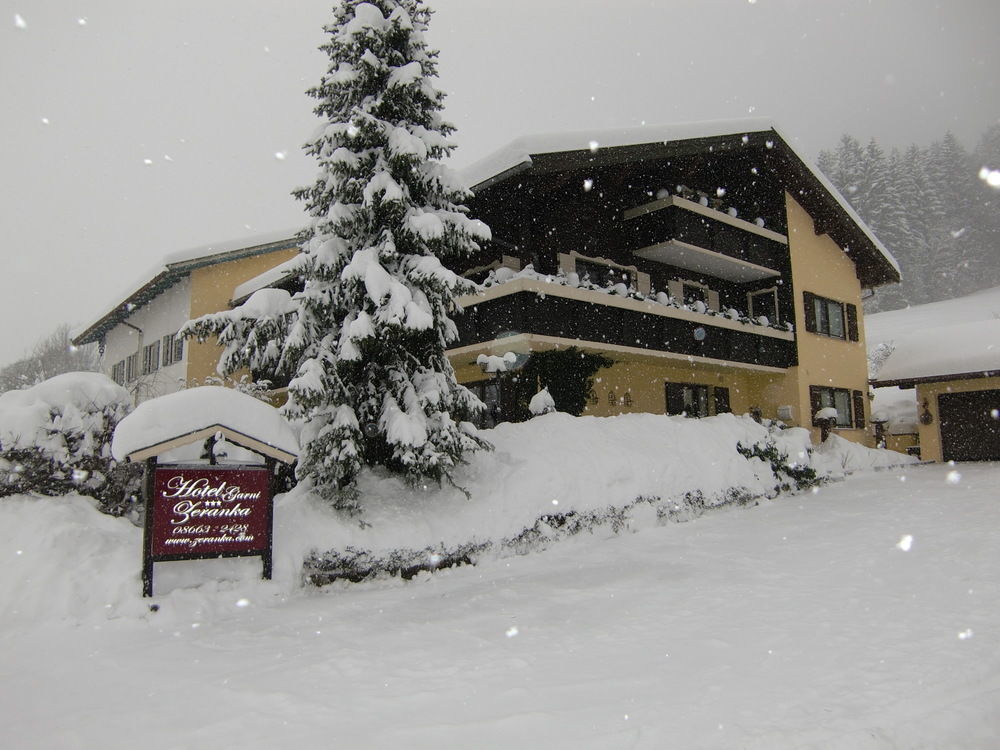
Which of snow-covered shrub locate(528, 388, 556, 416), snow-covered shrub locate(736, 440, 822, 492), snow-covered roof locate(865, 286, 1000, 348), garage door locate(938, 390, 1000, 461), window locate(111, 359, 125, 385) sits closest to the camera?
snow-covered shrub locate(528, 388, 556, 416)

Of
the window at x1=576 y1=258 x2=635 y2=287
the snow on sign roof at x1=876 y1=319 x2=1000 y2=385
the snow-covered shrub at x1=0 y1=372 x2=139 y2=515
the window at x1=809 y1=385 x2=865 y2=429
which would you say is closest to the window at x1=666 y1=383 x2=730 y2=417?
the window at x1=809 y1=385 x2=865 y2=429

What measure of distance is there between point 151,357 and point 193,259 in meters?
5.89

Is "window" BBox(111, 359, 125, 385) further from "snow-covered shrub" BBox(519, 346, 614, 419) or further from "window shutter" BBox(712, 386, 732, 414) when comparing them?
"window shutter" BBox(712, 386, 732, 414)

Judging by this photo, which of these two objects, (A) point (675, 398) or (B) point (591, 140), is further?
(A) point (675, 398)

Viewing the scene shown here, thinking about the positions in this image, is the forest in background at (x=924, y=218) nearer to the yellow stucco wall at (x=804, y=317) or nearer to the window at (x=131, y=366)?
the yellow stucco wall at (x=804, y=317)

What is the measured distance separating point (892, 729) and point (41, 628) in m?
7.03

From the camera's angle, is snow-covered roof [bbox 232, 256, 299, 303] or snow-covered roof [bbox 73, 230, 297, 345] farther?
snow-covered roof [bbox 73, 230, 297, 345]

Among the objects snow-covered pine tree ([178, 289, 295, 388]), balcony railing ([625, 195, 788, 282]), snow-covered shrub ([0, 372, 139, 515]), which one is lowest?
snow-covered shrub ([0, 372, 139, 515])

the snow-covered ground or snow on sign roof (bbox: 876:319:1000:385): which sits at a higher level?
snow on sign roof (bbox: 876:319:1000:385)

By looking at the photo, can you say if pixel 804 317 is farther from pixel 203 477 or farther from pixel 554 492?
pixel 203 477

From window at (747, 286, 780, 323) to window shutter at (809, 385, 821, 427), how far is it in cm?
252

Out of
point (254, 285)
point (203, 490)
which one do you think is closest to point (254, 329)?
point (203, 490)

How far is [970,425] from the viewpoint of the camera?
842 inches

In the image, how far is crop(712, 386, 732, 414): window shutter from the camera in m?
20.2
